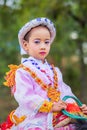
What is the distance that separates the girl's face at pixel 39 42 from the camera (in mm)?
3771

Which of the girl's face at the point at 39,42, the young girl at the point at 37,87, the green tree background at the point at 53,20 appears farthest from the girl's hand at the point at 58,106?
the green tree background at the point at 53,20

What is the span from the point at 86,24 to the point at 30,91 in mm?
10383

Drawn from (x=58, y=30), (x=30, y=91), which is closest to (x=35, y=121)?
(x=30, y=91)

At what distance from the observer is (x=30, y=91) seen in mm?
3619

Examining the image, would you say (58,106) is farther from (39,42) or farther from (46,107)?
(39,42)

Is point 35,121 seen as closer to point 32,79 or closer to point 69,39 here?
point 32,79

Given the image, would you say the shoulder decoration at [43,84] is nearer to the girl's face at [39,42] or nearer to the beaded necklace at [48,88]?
the beaded necklace at [48,88]

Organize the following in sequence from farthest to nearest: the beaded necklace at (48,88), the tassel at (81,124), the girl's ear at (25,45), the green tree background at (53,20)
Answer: the green tree background at (53,20), the girl's ear at (25,45), the beaded necklace at (48,88), the tassel at (81,124)

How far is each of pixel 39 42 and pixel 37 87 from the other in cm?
37

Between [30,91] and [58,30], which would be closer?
[30,91]

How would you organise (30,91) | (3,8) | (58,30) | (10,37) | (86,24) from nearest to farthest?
(30,91) < (3,8) < (58,30) < (10,37) < (86,24)

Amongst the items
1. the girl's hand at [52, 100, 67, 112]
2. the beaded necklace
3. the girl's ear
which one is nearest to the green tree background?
the girl's ear

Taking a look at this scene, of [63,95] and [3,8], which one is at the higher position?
[3,8]

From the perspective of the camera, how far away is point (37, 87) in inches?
145
